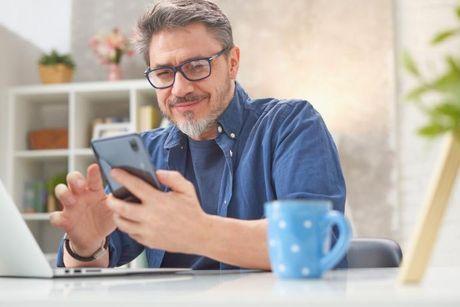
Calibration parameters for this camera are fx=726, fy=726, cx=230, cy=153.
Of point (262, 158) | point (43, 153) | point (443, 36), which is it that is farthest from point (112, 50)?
point (443, 36)

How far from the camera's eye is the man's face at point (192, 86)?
1.88 metres

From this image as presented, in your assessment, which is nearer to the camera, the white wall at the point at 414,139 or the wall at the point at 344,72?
the white wall at the point at 414,139

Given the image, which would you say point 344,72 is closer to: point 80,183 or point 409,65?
point 80,183

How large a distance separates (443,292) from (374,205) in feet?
11.4

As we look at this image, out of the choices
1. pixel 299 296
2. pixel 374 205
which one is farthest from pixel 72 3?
pixel 299 296

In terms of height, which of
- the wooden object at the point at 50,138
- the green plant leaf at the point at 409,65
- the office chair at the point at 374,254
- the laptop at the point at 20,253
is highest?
the green plant leaf at the point at 409,65

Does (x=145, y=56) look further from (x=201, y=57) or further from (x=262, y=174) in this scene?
(x=262, y=174)

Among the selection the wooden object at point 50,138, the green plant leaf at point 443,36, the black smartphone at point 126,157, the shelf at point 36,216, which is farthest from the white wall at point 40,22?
the green plant leaf at point 443,36

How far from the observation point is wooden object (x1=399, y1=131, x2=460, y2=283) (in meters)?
0.76

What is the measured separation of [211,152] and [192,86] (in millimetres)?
179

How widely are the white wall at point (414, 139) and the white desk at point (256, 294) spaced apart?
3.16 m

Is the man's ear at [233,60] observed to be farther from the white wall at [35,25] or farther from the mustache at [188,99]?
the white wall at [35,25]

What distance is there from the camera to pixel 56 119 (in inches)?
191

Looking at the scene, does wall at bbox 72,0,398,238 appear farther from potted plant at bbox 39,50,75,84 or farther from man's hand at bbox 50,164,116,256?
man's hand at bbox 50,164,116,256
